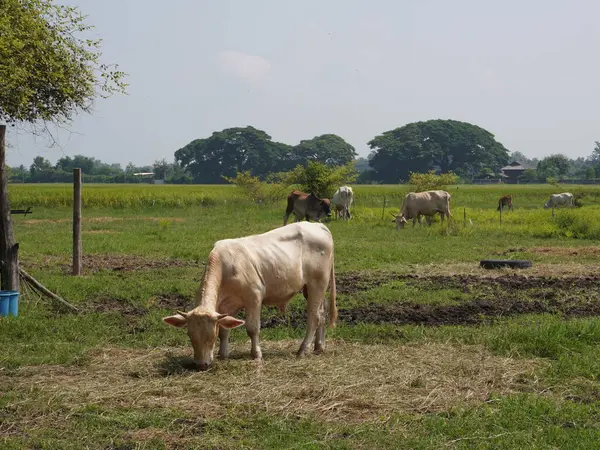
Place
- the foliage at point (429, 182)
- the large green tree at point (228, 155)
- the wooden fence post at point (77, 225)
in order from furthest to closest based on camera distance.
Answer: the large green tree at point (228, 155) → the foliage at point (429, 182) → the wooden fence post at point (77, 225)

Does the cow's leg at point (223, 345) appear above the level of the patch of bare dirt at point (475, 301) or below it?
above

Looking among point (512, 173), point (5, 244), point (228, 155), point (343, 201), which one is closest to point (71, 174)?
point (228, 155)

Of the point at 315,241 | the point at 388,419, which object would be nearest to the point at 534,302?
the point at 315,241

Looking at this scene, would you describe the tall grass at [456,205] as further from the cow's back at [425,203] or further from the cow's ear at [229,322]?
the cow's ear at [229,322]

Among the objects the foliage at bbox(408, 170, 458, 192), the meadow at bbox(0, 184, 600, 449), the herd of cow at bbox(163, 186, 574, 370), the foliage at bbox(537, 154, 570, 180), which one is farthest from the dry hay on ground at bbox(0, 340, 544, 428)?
the foliage at bbox(537, 154, 570, 180)

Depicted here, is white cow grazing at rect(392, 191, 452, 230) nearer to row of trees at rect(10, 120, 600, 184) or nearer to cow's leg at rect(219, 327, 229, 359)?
cow's leg at rect(219, 327, 229, 359)

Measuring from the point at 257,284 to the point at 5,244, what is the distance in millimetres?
5025

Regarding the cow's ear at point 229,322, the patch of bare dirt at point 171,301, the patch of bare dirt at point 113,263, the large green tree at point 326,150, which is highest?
the large green tree at point 326,150

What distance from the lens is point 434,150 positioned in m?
110

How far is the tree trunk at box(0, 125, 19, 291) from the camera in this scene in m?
11.3

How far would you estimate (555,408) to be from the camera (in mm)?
6520

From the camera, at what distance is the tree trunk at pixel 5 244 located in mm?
11266

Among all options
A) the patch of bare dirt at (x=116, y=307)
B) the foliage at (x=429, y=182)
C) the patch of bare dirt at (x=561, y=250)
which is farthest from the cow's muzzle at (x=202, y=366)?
the foliage at (x=429, y=182)

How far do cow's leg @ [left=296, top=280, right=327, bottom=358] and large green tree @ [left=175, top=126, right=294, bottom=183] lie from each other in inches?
3904
